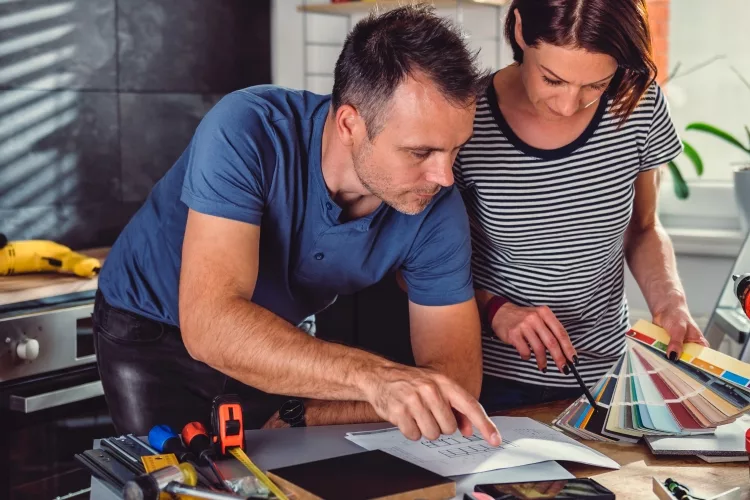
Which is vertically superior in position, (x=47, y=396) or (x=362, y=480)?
(x=362, y=480)

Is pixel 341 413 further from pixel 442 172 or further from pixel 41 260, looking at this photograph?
pixel 41 260

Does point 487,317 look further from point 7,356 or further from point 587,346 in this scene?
point 7,356

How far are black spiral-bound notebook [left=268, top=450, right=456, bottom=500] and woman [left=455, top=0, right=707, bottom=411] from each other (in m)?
0.45

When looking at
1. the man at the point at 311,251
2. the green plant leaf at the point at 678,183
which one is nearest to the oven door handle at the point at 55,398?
the man at the point at 311,251

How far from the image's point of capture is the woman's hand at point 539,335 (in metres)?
1.49

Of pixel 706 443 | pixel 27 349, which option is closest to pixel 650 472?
pixel 706 443

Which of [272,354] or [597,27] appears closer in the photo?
[272,354]

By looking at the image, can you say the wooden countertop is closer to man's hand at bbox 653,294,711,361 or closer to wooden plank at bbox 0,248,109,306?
man's hand at bbox 653,294,711,361

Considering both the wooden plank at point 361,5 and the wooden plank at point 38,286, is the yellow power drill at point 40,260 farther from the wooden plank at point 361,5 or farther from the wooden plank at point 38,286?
the wooden plank at point 361,5

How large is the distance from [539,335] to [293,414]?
423 millimetres

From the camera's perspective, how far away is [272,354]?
1277mm

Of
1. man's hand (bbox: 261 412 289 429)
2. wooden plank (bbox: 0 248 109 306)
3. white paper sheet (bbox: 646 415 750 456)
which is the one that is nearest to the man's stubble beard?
man's hand (bbox: 261 412 289 429)

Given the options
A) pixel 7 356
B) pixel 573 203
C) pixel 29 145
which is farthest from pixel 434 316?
pixel 29 145

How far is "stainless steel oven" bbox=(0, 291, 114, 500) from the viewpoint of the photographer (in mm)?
2143
